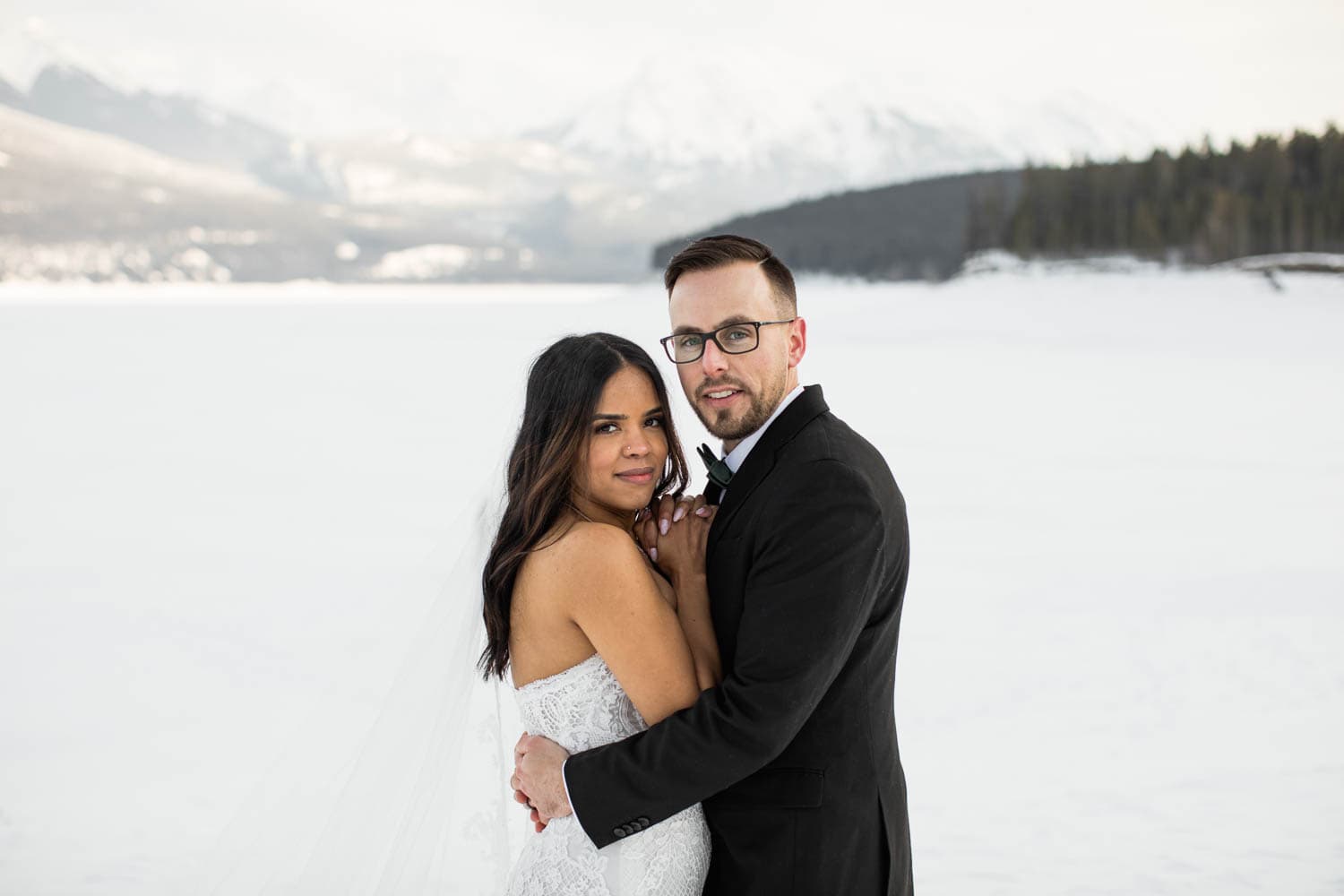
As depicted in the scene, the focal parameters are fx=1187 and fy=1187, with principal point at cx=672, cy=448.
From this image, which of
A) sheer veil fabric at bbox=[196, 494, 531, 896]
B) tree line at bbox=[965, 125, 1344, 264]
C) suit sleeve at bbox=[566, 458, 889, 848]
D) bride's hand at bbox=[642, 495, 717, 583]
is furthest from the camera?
tree line at bbox=[965, 125, 1344, 264]

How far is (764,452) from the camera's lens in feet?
7.77

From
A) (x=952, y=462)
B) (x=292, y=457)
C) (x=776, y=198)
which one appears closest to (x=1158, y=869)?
(x=952, y=462)

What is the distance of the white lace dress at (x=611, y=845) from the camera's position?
2.45m

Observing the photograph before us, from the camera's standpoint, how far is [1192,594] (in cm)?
842

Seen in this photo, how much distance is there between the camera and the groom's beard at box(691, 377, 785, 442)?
2.42 meters

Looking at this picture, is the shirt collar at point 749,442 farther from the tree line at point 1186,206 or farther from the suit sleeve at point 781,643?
the tree line at point 1186,206

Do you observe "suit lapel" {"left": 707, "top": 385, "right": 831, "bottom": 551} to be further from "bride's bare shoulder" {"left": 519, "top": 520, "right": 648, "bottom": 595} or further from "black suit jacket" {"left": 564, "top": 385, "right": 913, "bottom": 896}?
"bride's bare shoulder" {"left": 519, "top": 520, "right": 648, "bottom": 595}

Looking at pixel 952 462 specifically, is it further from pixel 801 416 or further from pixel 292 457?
pixel 801 416

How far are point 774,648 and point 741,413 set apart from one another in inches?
20.3

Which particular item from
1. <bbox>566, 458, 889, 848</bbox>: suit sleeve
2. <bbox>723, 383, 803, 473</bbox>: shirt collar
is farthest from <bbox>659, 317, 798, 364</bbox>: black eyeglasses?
<bbox>566, 458, 889, 848</bbox>: suit sleeve

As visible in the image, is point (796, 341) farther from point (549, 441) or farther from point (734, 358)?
point (549, 441)

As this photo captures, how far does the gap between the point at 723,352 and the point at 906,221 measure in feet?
166

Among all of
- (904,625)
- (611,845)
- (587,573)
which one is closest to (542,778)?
(611,845)

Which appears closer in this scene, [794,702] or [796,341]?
[794,702]
